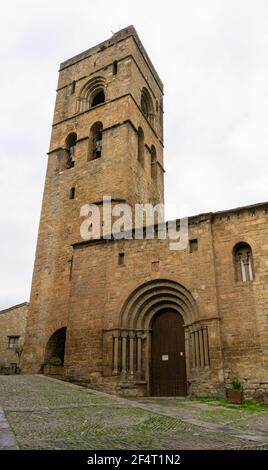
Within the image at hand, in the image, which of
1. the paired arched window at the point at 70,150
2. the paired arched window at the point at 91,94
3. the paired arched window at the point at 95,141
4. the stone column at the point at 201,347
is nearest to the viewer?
the stone column at the point at 201,347

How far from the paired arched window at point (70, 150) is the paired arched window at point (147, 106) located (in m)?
4.72

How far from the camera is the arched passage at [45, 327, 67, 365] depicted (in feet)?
54.2

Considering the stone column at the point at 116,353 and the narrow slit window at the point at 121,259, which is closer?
the stone column at the point at 116,353

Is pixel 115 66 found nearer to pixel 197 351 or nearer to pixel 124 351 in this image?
pixel 124 351

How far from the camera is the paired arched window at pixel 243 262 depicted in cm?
1244

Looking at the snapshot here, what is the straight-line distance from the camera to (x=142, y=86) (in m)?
23.0

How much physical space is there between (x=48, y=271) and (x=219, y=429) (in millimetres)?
13450

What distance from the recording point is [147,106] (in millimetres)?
24219

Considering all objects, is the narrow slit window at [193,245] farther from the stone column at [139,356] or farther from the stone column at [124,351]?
the stone column at [124,351]

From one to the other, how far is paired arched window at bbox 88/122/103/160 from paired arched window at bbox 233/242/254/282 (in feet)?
33.0

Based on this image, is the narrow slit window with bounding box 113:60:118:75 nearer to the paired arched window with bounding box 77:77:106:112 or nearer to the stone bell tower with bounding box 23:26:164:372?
the stone bell tower with bounding box 23:26:164:372

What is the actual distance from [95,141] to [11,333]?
603 inches

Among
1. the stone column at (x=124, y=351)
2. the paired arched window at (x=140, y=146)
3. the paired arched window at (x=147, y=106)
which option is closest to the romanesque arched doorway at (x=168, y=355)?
the stone column at (x=124, y=351)
